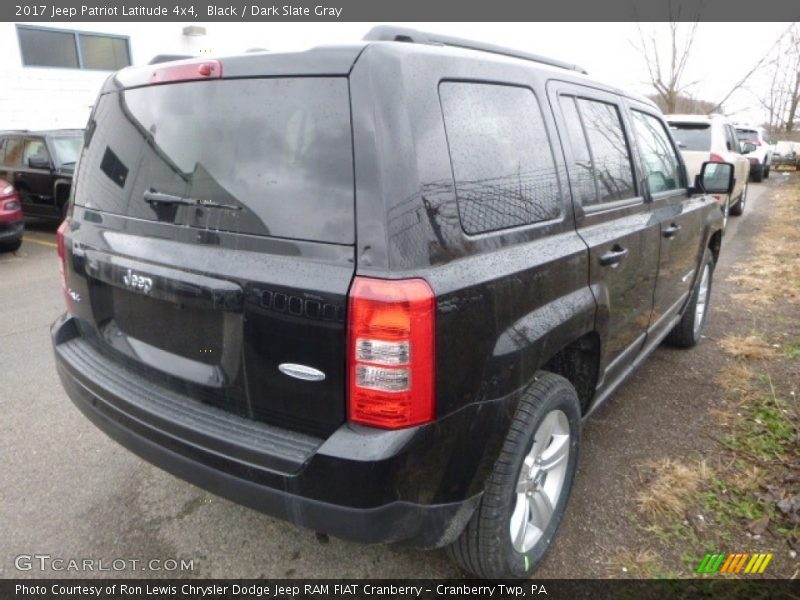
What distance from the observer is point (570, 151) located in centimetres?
232

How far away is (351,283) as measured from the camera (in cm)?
157

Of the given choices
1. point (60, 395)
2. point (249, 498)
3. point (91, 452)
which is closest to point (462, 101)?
point (249, 498)

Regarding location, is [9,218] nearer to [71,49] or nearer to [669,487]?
[71,49]

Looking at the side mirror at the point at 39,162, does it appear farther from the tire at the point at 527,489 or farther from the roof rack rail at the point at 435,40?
the tire at the point at 527,489

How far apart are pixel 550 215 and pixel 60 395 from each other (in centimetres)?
333

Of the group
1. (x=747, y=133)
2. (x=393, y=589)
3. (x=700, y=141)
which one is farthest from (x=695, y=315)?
(x=747, y=133)

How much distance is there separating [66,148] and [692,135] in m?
9.85

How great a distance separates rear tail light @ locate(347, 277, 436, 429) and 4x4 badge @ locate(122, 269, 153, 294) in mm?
828

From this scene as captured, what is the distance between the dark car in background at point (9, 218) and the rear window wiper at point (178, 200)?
6905mm

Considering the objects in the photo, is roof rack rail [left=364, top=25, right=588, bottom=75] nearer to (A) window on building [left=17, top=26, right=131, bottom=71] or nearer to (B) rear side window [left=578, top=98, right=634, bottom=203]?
(B) rear side window [left=578, top=98, right=634, bottom=203]

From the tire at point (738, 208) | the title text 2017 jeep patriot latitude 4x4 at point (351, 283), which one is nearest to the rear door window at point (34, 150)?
the title text 2017 jeep patriot latitude 4x4 at point (351, 283)

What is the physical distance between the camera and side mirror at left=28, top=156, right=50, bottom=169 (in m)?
8.78

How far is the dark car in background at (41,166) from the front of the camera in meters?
8.79

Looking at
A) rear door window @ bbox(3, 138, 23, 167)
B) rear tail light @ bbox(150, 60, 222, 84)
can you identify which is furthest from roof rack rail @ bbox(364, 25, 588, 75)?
rear door window @ bbox(3, 138, 23, 167)
